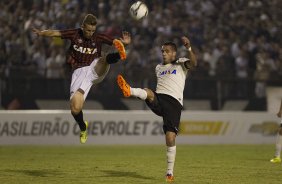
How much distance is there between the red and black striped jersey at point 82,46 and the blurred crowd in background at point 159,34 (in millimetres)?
8307

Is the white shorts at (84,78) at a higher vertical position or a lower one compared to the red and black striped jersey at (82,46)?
lower

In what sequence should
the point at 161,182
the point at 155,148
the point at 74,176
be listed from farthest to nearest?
1. the point at 155,148
2. the point at 74,176
3. the point at 161,182

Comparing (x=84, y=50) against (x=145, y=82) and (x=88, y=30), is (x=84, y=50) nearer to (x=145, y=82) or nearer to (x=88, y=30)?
(x=88, y=30)

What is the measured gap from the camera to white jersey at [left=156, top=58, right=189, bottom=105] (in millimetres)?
12727

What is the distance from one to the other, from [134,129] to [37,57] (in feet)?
13.5

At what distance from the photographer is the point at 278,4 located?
29.8 m

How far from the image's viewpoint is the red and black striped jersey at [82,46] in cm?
1433

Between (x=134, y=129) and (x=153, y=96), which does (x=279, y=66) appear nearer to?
(x=134, y=129)

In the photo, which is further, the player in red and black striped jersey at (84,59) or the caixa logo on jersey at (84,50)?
the caixa logo on jersey at (84,50)

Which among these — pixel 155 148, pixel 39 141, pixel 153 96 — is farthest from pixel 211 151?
pixel 153 96

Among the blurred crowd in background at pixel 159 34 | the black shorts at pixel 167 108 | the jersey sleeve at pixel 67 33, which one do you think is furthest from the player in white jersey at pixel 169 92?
the blurred crowd in background at pixel 159 34

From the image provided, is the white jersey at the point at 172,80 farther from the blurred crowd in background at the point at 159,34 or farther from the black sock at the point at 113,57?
the blurred crowd in background at the point at 159,34

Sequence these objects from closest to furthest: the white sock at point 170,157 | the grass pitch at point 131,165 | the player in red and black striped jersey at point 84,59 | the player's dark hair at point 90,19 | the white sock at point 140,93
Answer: the white sock at point 170,157
the white sock at point 140,93
the grass pitch at point 131,165
the player's dark hair at point 90,19
the player in red and black striped jersey at point 84,59

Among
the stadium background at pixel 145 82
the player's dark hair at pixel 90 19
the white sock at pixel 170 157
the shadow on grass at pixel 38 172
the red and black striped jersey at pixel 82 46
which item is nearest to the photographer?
the white sock at pixel 170 157
